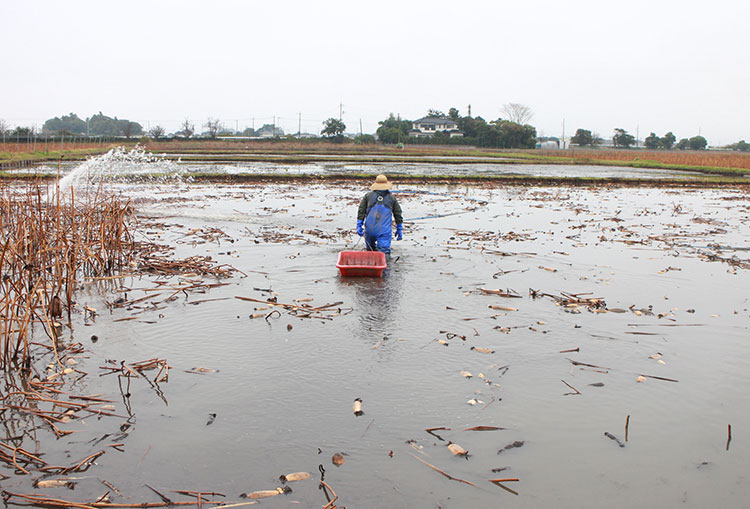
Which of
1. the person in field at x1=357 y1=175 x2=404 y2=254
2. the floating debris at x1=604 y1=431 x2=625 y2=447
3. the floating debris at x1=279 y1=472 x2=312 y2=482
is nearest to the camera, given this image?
the floating debris at x1=279 y1=472 x2=312 y2=482

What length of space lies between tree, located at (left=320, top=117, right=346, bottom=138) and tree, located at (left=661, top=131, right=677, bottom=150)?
2300 inches

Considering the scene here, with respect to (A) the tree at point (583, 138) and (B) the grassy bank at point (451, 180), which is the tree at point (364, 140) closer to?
(A) the tree at point (583, 138)

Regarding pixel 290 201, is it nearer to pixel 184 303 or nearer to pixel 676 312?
pixel 184 303

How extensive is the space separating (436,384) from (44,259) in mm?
4038

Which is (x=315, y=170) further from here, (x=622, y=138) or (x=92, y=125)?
(x=92, y=125)

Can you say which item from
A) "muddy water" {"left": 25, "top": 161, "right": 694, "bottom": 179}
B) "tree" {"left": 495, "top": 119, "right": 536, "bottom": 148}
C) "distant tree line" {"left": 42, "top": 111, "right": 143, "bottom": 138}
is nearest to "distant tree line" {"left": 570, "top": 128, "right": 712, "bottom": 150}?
"tree" {"left": 495, "top": 119, "right": 536, "bottom": 148}

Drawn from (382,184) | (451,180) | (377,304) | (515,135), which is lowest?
(377,304)

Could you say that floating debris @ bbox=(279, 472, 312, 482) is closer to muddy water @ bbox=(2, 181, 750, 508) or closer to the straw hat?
muddy water @ bbox=(2, 181, 750, 508)

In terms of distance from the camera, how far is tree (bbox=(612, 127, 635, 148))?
93.4 meters

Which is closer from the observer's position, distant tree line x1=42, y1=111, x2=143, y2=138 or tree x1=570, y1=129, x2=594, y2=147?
tree x1=570, y1=129, x2=594, y2=147

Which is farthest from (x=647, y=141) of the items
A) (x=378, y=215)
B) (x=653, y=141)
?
(x=378, y=215)

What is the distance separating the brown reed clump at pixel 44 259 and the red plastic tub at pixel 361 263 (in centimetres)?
326

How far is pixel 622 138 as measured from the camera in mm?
93938

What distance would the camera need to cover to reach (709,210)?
55.3ft
